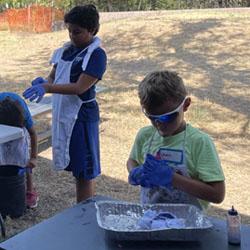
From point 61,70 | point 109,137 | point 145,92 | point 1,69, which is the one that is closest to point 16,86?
point 1,69

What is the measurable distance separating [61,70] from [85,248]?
5.28 ft

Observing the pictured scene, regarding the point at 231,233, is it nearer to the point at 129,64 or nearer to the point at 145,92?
the point at 145,92

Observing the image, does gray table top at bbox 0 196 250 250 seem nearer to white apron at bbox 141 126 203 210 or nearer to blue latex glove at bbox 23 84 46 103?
white apron at bbox 141 126 203 210

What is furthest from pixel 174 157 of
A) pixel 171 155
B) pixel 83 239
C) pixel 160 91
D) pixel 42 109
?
pixel 42 109

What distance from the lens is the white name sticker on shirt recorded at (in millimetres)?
1661

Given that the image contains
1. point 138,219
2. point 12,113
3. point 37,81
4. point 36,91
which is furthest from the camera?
point 12,113

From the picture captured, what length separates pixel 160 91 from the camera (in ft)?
5.26

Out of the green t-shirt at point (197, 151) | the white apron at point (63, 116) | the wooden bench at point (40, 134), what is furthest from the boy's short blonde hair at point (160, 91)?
the wooden bench at point (40, 134)

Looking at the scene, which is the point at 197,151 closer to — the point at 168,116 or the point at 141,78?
the point at 168,116

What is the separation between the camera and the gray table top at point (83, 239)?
4.49 ft

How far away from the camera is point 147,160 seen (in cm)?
153

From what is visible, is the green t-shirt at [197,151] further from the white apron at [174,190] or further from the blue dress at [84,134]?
the blue dress at [84,134]

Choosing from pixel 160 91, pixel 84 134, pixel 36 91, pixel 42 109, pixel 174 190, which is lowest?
pixel 42 109

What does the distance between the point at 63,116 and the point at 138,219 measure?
1.35 m
